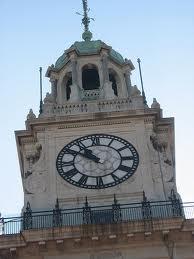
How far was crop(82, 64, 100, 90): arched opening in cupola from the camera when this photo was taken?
30.2 m

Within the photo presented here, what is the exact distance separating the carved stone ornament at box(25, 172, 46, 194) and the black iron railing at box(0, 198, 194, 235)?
151 cm

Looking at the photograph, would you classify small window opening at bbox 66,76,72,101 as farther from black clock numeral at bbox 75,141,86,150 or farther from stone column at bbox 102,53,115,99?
black clock numeral at bbox 75,141,86,150

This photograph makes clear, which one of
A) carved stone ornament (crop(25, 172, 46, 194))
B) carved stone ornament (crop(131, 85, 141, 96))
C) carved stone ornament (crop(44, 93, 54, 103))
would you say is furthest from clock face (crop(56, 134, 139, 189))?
carved stone ornament (crop(44, 93, 54, 103))

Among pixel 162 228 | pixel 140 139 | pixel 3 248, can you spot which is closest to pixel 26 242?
pixel 3 248

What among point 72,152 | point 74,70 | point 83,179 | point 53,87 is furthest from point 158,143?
point 53,87

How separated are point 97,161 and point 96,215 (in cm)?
300

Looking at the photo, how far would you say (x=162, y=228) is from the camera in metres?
20.2

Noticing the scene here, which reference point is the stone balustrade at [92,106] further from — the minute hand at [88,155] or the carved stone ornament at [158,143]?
the minute hand at [88,155]

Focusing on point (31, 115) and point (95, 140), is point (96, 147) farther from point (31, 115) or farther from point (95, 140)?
point (31, 115)

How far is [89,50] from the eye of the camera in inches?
1211

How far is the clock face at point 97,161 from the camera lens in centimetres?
2348

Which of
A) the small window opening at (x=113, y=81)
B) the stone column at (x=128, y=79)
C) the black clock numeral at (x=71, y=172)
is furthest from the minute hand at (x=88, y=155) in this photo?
the small window opening at (x=113, y=81)

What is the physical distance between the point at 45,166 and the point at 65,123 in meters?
2.09

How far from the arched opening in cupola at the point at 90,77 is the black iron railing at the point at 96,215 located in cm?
903
